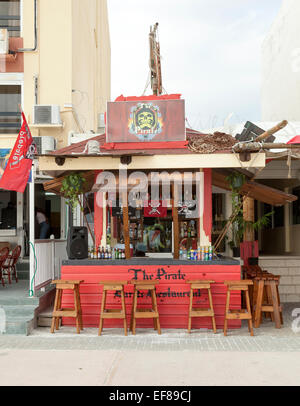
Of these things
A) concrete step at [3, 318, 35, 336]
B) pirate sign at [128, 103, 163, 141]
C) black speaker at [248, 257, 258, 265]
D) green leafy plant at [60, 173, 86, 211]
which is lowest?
concrete step at [3, 318, 35, 336]

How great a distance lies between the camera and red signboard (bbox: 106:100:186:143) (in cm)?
894

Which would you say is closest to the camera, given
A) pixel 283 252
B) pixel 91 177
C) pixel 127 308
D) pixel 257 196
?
pixel 127 308

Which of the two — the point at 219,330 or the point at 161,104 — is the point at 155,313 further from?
the point at 161,104

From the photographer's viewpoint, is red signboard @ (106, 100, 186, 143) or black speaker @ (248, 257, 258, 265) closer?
red signboard @ (106, 100, 186, 143)

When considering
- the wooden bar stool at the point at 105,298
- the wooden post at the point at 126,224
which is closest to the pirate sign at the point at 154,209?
the wooden post at the point at 126,224

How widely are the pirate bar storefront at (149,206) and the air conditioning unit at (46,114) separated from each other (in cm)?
311

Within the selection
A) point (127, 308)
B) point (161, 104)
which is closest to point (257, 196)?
point (161, 104)

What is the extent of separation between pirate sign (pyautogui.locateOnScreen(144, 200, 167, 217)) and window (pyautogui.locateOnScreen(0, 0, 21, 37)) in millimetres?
6597

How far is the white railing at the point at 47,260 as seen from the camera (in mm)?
9203

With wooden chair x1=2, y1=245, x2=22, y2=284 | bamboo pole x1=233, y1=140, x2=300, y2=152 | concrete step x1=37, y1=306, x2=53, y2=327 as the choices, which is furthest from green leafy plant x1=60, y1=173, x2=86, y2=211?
wooden chair x1=2, y1=245, x2=22, y2=284

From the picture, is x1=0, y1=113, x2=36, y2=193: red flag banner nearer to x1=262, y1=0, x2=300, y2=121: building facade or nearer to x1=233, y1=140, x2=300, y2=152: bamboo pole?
x1=233, y1=140, x2=300, y2=152: bamboo pole

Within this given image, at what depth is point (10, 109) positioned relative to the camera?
43.5 ft

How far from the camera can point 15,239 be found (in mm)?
13445

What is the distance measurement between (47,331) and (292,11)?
14.3 m
